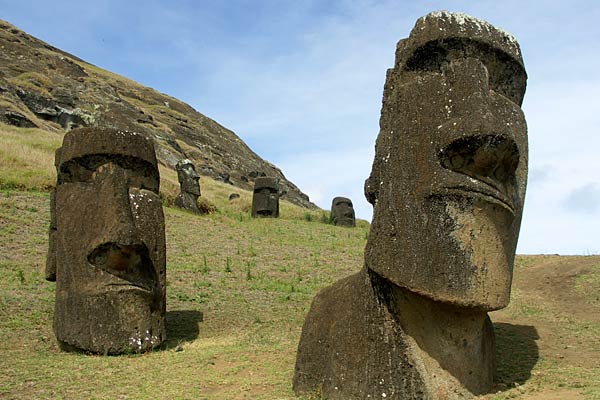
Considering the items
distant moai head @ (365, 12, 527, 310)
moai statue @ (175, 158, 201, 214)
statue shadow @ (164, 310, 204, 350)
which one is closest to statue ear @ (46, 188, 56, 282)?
statue shadow @ (164, 310, 204, 350)

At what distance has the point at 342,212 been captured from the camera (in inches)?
1163

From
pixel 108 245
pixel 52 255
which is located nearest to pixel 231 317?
pixel 52 255

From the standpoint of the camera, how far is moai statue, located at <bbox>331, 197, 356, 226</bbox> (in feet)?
96.4

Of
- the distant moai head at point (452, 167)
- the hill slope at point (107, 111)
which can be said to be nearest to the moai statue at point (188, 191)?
the hill slope at point (107, 111)

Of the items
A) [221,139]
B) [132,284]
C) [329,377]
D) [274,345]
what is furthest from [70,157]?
[221,139]

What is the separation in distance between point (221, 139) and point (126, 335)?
70.8m

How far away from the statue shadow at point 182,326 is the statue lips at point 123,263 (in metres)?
1.03

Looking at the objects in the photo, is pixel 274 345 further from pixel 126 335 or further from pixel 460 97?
pixel 460 97

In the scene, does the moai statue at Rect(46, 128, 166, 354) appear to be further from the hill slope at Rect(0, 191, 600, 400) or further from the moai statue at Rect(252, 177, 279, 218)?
the moai statue at Rect(252, 177, 279, 218)

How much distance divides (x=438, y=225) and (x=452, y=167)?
526mm

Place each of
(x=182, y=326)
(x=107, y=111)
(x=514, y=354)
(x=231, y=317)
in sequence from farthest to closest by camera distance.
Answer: (x=107, y=111), (x=231, y=317), (x=182, y=326), (x=514, y=354)

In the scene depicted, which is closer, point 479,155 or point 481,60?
point 479,155

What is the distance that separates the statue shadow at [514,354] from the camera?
682cm

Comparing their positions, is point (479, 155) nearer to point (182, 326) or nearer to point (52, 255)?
point (182, 326)
